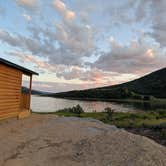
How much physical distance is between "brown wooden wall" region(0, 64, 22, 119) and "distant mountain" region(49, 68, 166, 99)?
299 ft

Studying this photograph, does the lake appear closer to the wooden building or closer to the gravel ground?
the wooden building

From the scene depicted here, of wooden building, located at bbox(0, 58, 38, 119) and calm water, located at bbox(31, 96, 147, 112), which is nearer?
wooden building, located at bbox(0, 58, 38, 119)

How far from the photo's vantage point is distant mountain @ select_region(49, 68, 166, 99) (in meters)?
112

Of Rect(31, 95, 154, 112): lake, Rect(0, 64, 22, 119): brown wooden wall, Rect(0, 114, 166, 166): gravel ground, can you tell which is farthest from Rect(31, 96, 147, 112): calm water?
Rect(0, 114, 166, 166): gravel ground

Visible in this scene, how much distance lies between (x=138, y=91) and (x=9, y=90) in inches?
4858

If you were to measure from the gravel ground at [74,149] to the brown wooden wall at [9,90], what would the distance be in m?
2.18

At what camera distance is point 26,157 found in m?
6.46

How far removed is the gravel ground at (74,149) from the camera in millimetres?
6184

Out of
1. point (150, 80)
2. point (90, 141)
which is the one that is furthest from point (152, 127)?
point (150, 80)

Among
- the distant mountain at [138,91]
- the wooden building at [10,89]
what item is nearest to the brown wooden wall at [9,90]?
the wooden building at [10,89]

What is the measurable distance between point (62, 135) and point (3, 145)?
2.59 m

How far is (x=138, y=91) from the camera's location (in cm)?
12975

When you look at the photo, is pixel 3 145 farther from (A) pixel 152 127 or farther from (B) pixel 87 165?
(A) pixel 152 127

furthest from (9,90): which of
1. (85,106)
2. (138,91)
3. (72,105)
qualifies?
(138,91)
